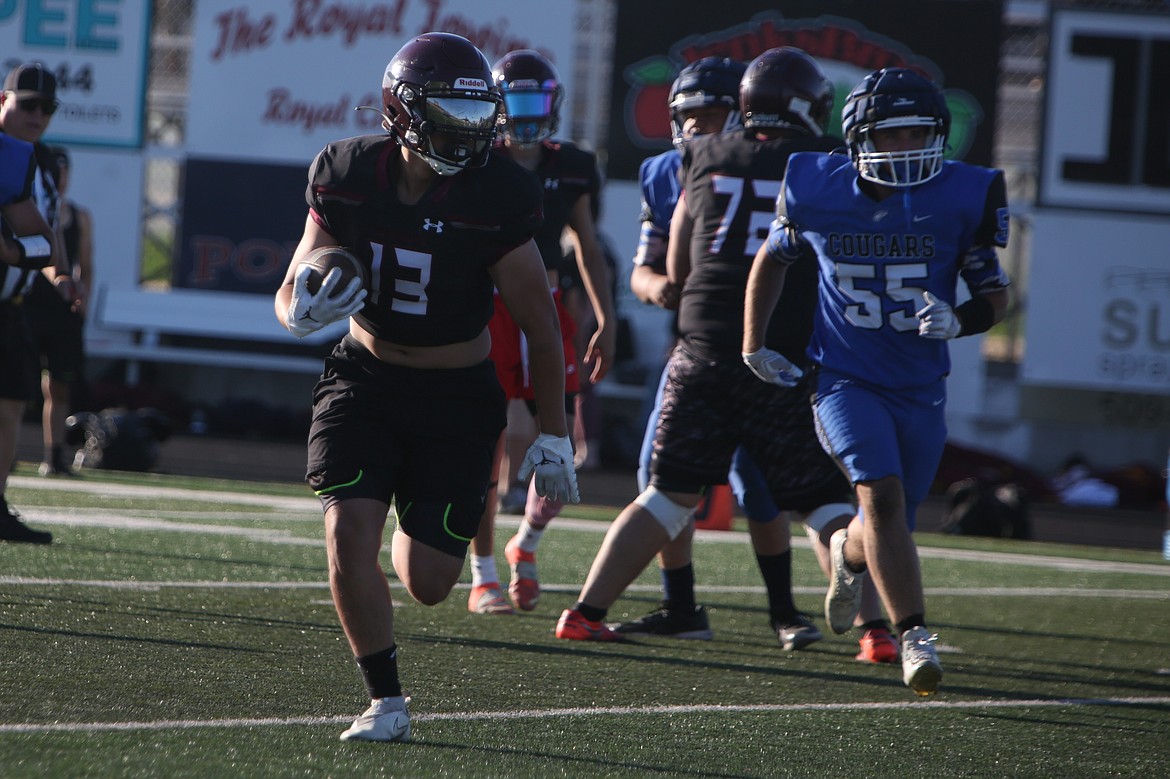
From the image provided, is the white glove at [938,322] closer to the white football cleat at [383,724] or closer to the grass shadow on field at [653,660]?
the grass shadow on field at [653,660]

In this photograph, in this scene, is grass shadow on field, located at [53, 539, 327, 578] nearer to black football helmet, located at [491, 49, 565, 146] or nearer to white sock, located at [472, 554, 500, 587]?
white sock, located at [472, 554, 500, 587]

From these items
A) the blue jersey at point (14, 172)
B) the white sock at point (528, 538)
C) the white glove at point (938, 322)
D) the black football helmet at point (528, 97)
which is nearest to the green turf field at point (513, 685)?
the white sock at point (528, 538)

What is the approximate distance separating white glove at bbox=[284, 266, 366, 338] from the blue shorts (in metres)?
Result: 1.49

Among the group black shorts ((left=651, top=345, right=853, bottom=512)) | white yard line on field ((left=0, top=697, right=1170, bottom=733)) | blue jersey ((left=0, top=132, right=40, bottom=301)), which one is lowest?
white yard line on field ((left=0, top=697, right=1170, bottom=733))

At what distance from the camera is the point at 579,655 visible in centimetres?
432

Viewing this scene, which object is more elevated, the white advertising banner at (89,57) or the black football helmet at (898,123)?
the white advertising banner at (89,57)

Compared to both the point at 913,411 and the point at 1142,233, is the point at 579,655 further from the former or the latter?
the point at 1142,233

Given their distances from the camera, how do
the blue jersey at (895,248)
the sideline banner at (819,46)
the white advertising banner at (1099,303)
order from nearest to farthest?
1. the blue jersey at (895,248)
2. the white advertising banner at (1099,303)
3. the sideline banner at (819,46)

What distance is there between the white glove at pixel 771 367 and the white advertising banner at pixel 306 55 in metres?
10.8

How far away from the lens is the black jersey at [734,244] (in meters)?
4.63

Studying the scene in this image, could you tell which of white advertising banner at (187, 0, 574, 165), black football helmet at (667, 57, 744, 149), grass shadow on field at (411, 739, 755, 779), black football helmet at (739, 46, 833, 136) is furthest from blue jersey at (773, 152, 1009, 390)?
white advertising banner at (187, 0, 574, 165)

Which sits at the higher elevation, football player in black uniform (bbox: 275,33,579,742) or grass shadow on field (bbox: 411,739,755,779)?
football player in black uniform (bbox: 275,33,579,742)

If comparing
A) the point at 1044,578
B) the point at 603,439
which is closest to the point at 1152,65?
the point at 603,439

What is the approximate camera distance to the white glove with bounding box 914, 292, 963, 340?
12.7ft
